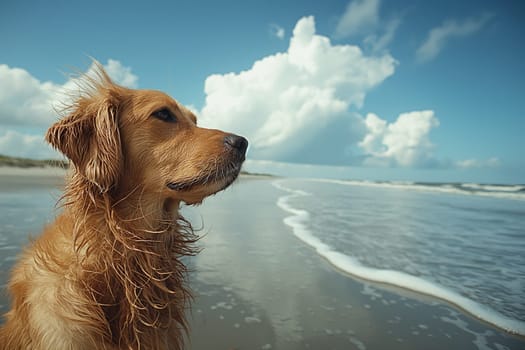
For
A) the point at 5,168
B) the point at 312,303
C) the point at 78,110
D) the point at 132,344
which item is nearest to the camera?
the point at 132,344

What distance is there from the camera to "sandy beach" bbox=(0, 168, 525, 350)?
2.80 metres

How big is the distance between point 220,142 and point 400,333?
8.27 ft

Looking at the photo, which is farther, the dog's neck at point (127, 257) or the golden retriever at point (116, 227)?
the dog's neck at point (127, 257)

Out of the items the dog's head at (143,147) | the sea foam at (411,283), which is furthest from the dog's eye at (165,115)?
the sea foam at (411,283)

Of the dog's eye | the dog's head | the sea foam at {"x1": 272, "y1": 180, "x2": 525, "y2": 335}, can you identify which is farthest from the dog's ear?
the sea foam at {"x1": 272, "y1": 180, "x2": 525, "y2": 335}

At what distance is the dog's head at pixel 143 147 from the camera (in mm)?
1913

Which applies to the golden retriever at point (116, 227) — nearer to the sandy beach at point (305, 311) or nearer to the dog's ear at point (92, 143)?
the dog's ear at point (92, 143)

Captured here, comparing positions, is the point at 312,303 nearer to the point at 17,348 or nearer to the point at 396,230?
the point at 17,348

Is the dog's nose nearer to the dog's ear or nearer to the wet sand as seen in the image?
the dog's ear

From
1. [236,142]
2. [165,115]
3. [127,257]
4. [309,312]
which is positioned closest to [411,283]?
[309,312]

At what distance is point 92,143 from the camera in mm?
1943

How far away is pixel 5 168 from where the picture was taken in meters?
22.1

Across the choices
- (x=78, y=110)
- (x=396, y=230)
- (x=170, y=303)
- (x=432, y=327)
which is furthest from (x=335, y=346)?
(x=396, y=230)

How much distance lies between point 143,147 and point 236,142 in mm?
634
